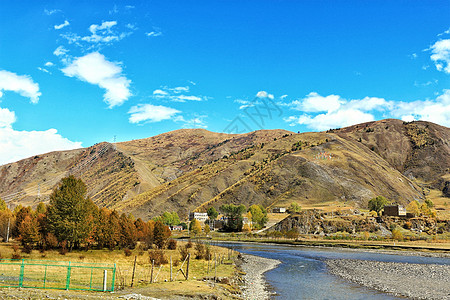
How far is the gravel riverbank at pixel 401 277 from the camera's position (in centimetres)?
3781

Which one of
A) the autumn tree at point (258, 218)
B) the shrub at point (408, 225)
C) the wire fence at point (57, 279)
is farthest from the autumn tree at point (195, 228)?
the wire fence at point (57, 279)

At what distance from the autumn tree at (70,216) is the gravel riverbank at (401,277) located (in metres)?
39.2

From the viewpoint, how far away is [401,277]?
156 ft

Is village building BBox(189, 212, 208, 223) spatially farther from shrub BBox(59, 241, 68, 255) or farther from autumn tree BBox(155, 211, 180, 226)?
shrub BBox(59, 241, 68, 255)

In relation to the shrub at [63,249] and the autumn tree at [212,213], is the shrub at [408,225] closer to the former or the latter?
the autumn tree at [212,213]

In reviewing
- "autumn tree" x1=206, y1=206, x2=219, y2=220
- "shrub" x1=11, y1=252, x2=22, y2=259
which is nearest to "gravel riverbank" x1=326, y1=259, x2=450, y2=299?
"shrub" x1=11, y1=252, x2=22, y2=259

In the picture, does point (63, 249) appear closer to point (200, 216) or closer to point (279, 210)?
point (200, 216)

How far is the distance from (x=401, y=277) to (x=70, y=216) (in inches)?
1948

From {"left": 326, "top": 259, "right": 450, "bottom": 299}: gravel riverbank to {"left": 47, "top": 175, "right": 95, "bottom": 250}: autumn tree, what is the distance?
1543 inches

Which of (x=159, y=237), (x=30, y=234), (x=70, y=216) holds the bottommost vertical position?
(x=159, y=237)

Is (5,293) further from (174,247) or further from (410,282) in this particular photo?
(174,247)

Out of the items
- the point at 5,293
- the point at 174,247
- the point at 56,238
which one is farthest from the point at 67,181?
the point at 5,293

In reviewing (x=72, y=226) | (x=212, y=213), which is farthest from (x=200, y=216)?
(x=72, y=226)

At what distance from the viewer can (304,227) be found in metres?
142
